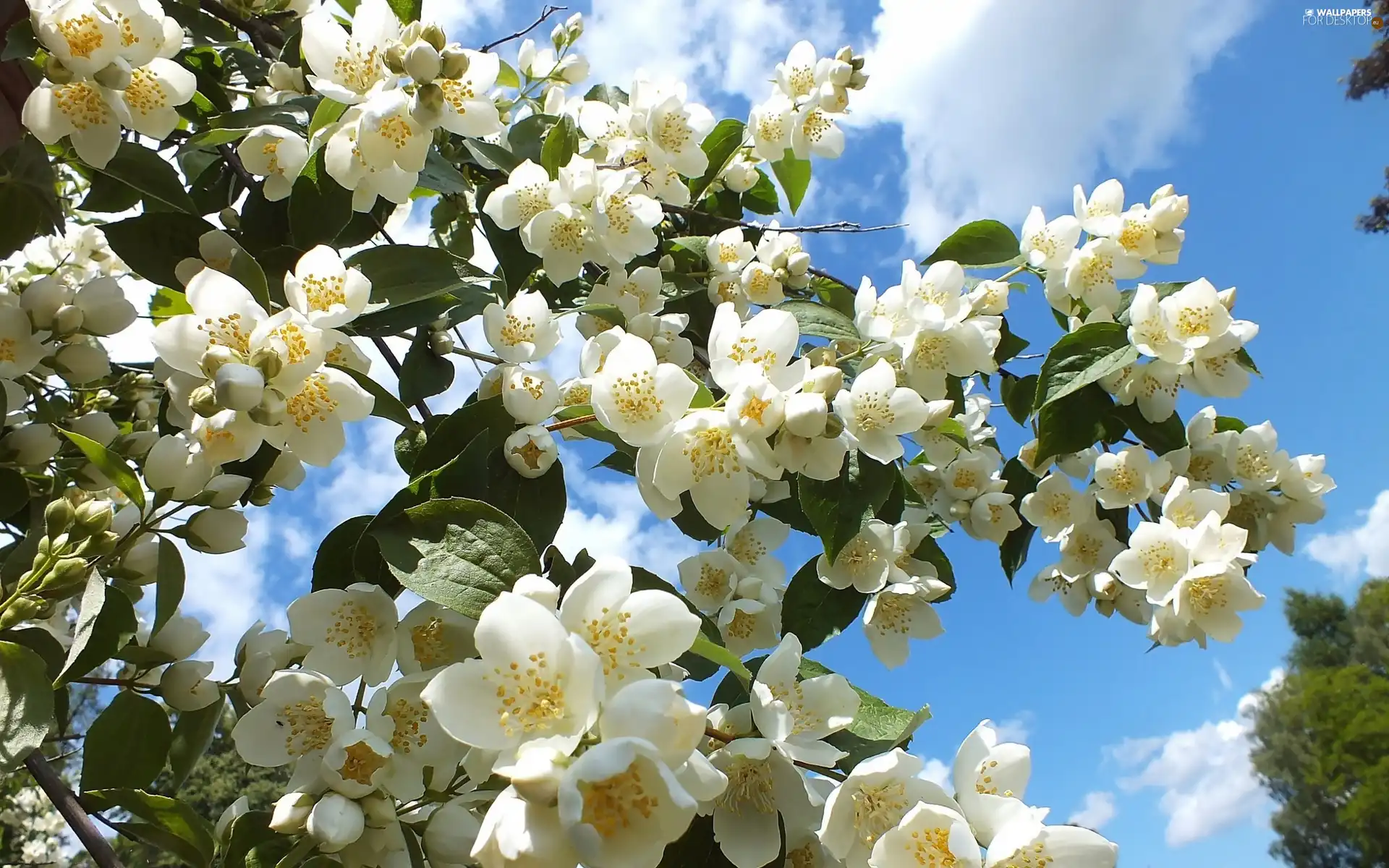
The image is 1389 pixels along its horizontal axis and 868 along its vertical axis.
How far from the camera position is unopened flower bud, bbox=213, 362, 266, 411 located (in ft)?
2.61

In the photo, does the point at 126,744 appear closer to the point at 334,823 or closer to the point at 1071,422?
the point at 334,823

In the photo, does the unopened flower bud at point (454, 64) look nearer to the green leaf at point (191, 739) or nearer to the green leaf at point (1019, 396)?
the green leaf at point (191, 739)

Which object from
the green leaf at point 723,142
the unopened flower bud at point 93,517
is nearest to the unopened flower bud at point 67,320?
the unopened flower bud at point 93,517

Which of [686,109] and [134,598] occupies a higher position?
[686,109]

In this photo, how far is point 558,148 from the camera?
1464mm

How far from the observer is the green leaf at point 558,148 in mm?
1459

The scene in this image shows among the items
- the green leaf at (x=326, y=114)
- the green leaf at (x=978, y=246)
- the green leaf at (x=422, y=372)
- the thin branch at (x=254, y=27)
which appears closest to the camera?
the green leaf at (x=326, y=114)

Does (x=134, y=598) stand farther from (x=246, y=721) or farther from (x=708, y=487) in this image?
(x=708, y=487)

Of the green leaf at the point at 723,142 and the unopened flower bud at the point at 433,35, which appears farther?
the green leaf at the point at 723,142

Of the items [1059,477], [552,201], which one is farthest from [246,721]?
[1059,477]

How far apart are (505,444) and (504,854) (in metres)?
0.50

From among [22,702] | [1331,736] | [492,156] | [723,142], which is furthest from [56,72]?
[1331,736]

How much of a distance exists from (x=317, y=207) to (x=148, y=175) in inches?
9.4

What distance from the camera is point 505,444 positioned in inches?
39.9
